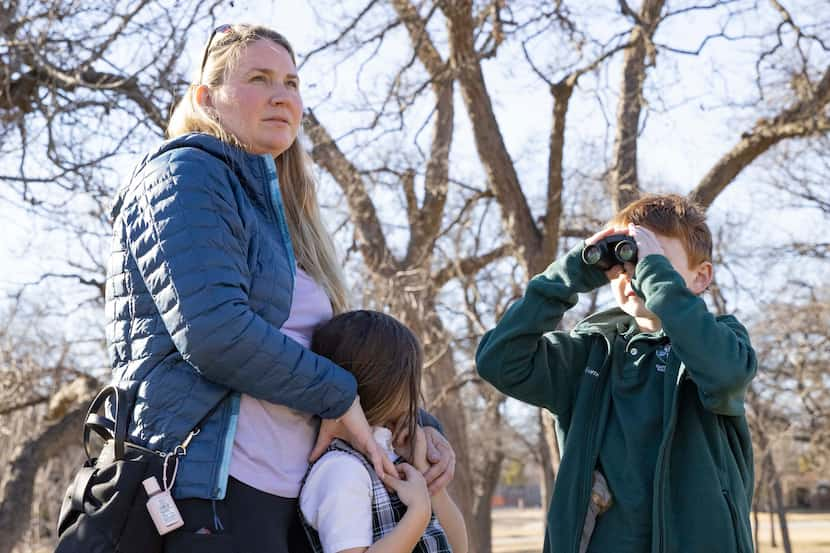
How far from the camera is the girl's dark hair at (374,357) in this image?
2281 mm

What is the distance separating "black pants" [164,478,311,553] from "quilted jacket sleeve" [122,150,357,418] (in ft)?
0.71

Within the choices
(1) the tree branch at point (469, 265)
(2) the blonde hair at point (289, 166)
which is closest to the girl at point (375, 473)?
(2) the blonde hair at point (289, 166)

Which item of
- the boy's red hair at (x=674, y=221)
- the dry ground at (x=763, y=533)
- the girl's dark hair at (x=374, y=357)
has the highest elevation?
the boy's red hair at (x=674, y=221)

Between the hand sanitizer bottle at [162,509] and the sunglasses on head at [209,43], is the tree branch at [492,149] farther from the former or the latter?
the hand sanitizer bottle at [162,509]

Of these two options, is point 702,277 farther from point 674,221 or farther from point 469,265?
point 469,265

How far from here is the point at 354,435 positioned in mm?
2154

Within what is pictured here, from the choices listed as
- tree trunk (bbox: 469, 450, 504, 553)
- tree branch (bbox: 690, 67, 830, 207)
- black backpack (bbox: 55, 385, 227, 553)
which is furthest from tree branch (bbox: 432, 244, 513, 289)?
tree trunk (bbox: 469, 450, 504, 553)

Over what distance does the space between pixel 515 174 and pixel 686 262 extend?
6.02 metres

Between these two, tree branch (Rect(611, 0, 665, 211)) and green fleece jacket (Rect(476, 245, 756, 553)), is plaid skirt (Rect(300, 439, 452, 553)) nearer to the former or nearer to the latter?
green fleece jacket (Rect(476, 245, 756, 553))

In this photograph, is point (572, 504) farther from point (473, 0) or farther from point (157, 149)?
point (473, 0)

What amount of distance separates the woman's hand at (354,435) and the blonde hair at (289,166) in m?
0.37

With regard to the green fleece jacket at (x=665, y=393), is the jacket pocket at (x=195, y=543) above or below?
below

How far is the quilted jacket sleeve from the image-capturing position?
1902 millimetres

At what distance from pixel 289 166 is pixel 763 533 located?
4428 centimetres
